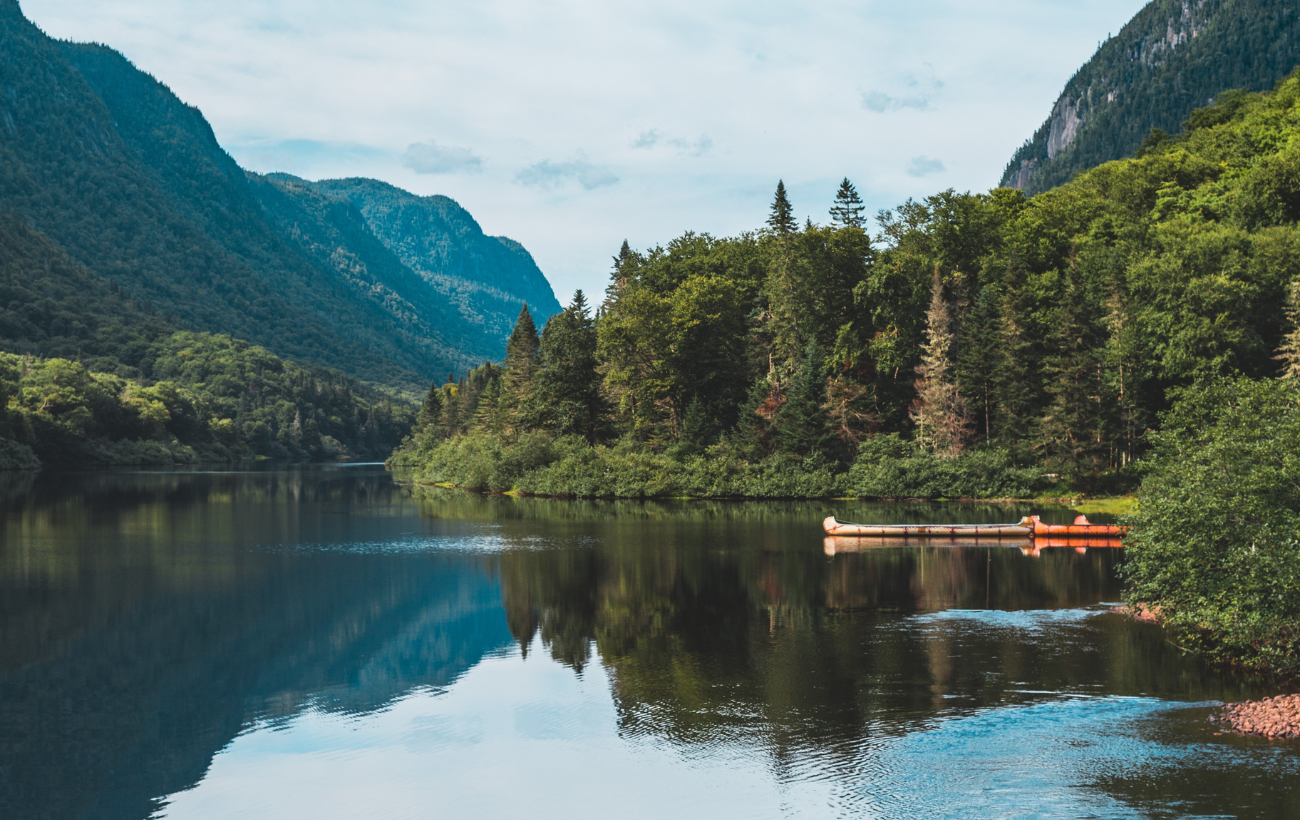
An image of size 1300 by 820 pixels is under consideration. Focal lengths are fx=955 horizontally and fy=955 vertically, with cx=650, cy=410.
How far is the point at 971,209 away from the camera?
2968 inches

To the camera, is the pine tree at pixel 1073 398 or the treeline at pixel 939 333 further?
the pine tree at pixel 1073 398

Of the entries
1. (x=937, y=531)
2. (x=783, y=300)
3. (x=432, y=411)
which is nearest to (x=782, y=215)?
(x=783, y=300)

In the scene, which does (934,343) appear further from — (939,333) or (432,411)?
(432,411)

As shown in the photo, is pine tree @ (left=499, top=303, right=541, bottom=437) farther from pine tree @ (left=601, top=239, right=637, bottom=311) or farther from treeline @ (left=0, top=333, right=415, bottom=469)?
treeline @ (left=0, top=333, right=415, bottom=469)

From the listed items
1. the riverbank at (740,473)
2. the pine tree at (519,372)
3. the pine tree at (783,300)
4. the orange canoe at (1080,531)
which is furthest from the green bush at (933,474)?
the pine tree at (519,372)

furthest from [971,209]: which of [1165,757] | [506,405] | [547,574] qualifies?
[1165,757]

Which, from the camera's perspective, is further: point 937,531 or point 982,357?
point 982,357

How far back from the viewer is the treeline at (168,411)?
361ft

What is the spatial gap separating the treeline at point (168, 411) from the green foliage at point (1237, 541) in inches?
4390

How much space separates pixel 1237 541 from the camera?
18344mm

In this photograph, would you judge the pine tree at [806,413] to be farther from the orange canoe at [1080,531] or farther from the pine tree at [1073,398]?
the orange canoe at [1080,531]

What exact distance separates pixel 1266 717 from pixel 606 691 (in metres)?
11.3

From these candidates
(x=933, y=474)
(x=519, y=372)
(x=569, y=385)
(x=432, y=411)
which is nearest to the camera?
(x=933, y=474)

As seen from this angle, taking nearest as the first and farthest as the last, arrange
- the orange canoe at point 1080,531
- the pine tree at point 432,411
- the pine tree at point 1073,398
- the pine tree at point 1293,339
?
the orange canoe at point 1080,531, the pine tree at point 1293,339, the pine tree at point 1073,398, the pine tree at point 432,411
